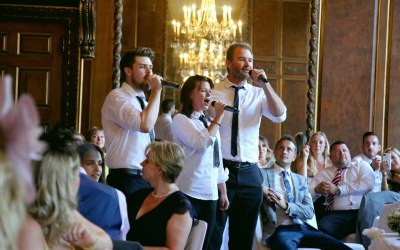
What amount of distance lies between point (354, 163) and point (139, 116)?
3.01 meters

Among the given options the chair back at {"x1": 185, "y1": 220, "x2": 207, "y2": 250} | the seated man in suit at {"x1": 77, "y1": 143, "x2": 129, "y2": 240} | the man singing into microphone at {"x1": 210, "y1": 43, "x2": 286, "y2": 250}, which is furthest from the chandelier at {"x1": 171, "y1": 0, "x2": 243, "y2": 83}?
the seated man in suit at {"x1": 77, "y1": 143, "x2": 129, "y2": 240}

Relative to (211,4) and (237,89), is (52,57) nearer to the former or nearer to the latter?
(211,4)

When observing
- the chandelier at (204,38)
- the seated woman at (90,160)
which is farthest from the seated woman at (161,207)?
the chandelier at (204,38)

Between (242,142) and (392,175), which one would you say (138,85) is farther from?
(392,175)

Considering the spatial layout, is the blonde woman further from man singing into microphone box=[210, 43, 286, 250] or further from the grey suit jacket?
man singing into microphone box=[210, 43, 286, 250]

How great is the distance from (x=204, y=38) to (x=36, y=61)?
2774 millimetres

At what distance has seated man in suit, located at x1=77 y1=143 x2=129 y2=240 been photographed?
8.46 ft

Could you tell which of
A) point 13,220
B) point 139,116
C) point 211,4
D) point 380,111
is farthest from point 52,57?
point 13,220

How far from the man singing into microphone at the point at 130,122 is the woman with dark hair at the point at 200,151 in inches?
13.5

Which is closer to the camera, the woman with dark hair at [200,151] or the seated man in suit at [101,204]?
the seated man in suit at [101,204]

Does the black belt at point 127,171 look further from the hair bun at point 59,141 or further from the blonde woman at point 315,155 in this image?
the blonde woman at point 315,155

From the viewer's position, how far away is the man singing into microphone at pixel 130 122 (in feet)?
12.4

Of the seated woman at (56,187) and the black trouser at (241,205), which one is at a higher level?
the seated woman at (56,187)

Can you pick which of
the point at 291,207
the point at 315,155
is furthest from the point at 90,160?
the point at 315,155
